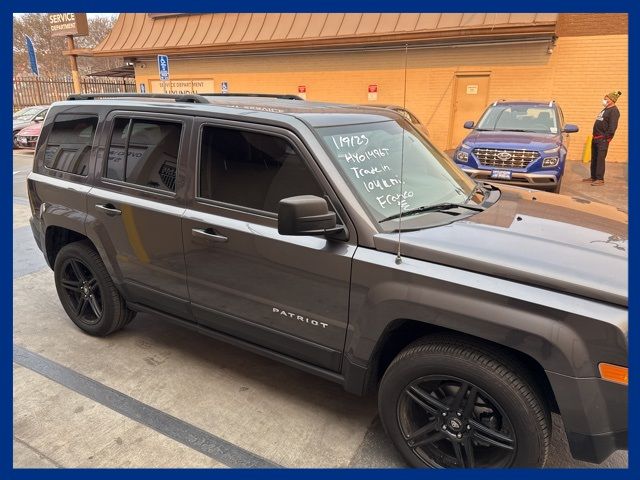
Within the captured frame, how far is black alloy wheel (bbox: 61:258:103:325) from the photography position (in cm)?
385

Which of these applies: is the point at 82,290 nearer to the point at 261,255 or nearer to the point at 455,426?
the point at 261,255

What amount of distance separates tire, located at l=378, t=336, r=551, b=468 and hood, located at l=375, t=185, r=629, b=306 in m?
0.42

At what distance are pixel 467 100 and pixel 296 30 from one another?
Result: 20.1 ft

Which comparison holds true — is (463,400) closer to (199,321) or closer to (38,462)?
(199,321)

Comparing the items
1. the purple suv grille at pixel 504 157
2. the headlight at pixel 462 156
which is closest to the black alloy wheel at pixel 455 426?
the purple suv grille at pixel 504 157

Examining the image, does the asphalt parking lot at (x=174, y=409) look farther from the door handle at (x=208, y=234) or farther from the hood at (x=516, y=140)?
the hood at (x=516, y=140)

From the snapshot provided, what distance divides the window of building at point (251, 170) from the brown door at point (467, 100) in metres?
12.4

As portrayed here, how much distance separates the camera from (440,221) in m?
2.56

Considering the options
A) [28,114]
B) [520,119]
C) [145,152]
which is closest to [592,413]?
[145,152]

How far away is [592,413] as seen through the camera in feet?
6.41

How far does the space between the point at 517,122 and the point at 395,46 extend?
22.5 feet

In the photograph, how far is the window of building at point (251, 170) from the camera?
106 inches

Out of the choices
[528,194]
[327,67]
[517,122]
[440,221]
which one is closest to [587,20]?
[517,122]

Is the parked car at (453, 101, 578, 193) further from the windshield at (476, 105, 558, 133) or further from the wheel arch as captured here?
the wheel arch
